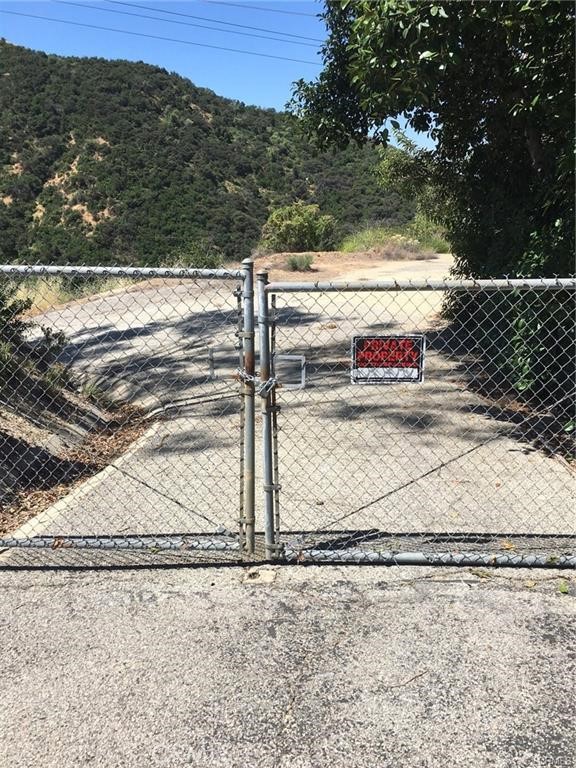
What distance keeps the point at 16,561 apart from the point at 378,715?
2199 mm

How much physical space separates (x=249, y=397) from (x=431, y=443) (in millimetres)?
2630

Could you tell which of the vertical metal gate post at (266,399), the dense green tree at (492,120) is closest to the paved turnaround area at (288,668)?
the vertical metal gate post at (266,399)

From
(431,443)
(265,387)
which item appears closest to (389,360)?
(265,387)

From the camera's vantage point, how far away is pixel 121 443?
6.30m

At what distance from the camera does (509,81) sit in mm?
6469

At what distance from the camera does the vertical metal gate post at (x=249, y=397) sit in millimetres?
3420

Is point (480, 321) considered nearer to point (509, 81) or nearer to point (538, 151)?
point (538, 151)

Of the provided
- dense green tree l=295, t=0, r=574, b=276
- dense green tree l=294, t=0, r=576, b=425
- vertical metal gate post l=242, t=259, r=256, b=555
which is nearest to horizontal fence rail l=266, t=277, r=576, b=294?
vertical metal gate post l=242, t=259, r=256, b=555

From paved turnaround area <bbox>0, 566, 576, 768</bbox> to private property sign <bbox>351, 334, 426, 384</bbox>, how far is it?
1027 millimetres

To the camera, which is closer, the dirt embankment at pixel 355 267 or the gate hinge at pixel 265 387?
the gate hinge at pixel 265 387

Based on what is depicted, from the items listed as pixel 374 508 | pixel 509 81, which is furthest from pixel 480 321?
pixel 374 508

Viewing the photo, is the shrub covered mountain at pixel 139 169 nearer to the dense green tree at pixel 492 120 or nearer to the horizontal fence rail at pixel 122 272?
the dense green tree at pixel 492 120

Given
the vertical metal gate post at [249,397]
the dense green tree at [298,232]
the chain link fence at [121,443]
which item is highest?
the dense green tree at [298,232]

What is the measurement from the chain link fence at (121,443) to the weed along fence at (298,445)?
19 millimetres
